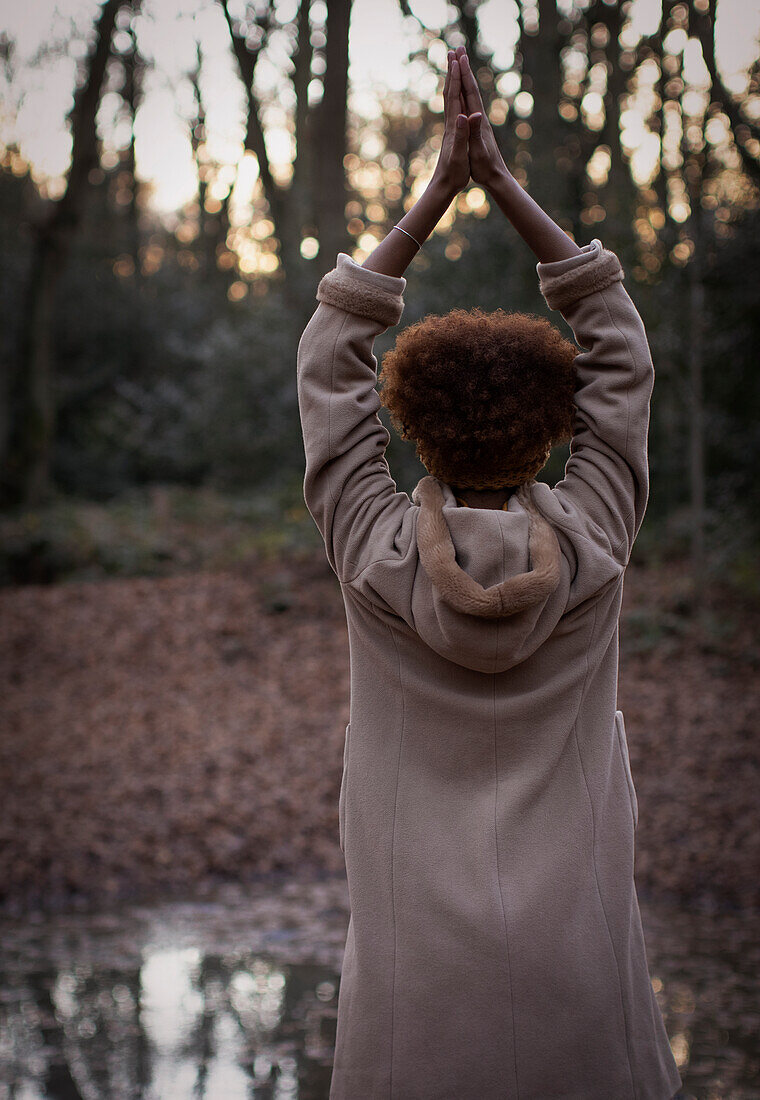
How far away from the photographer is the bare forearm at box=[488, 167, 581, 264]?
5.63 feet

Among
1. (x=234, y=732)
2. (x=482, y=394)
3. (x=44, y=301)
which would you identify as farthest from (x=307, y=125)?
(x=482, y=394)

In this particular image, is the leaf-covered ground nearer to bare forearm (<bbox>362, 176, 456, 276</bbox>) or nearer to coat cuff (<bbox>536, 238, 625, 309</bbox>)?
coat cuff (<bbox>536, 238, 625, 309</bbox>)

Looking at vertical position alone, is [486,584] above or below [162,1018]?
above

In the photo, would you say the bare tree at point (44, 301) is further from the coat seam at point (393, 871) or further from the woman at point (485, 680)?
the coat seam at point (393, 871)

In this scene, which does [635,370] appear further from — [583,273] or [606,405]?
[583,273]

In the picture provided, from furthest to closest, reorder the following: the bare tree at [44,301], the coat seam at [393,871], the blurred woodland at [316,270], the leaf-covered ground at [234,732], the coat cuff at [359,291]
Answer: the bare tree at [44,301] < the blurred woodland at [316,270] < the leaf-covered ground at [234,732] < the coat cuff at [359,291] < the coat seam at [393,871]

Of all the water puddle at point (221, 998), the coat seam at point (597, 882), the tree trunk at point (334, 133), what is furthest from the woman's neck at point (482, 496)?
the tree trunk at point (334, 133)

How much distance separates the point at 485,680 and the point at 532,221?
80 cm

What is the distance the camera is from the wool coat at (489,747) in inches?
60.3

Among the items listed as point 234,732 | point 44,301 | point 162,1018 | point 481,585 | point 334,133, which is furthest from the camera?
point 44,301

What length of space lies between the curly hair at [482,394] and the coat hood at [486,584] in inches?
3.4

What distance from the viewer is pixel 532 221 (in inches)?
67.8

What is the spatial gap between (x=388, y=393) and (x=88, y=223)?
1935cm

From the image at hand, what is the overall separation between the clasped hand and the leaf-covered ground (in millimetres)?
5019
